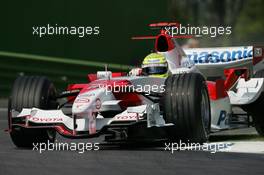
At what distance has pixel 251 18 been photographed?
2927cm

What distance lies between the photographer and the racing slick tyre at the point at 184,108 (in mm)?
10039

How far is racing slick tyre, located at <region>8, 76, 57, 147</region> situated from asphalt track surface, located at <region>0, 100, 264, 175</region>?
0.25 meters

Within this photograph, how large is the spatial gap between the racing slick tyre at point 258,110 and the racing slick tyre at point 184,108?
1992 mm

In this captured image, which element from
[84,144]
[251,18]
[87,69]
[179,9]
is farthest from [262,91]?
[251,18]

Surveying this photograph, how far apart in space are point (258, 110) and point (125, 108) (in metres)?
2.23

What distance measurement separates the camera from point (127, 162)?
8.75 metres

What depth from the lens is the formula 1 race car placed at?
9930 mm

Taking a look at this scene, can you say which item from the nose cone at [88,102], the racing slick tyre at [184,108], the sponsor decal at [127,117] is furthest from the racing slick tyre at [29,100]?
the racing slick tyre at [184,108]

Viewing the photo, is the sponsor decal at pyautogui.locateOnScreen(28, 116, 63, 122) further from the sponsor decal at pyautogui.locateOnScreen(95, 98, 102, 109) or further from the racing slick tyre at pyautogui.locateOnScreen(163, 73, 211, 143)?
the racing slick tyre at pyautogui.locateOnScreen(163, 73, 211, 143)

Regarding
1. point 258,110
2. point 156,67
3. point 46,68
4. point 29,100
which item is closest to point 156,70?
point 156,67

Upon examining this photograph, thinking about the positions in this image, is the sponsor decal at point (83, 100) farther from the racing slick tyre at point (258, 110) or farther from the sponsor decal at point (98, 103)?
the racing slick tyre at point (258, 110)

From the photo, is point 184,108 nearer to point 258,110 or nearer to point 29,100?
point 29,100

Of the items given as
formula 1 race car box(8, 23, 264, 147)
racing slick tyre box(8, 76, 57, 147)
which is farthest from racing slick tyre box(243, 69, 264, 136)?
racing slick tyre box(8, 76, 57, 147)

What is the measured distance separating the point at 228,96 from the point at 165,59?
95 centimetres
